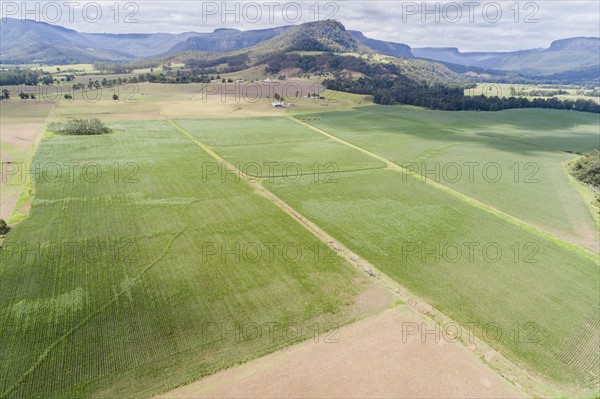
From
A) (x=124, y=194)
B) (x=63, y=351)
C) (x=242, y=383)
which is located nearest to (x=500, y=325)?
(x=242, y=383)

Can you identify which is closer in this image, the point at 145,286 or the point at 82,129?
the point at 145,286

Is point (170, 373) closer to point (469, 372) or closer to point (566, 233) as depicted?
point (469, 372)

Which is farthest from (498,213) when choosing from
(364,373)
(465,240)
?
(364,373)

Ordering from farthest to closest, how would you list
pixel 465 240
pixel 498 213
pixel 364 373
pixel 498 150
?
pixel 498 150
pixel 498 213
pixel 465 240
pixel 364 373

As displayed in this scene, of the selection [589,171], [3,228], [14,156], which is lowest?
[3,228]

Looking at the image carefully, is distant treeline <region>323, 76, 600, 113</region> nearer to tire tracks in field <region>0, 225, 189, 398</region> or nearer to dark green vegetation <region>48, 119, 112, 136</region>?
dark green vegetation <region>48, 119, 112, 136</region>

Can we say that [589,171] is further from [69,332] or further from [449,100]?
[449,100]

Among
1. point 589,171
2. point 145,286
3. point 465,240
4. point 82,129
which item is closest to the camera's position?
point 145,286

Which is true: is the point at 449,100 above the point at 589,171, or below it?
above
